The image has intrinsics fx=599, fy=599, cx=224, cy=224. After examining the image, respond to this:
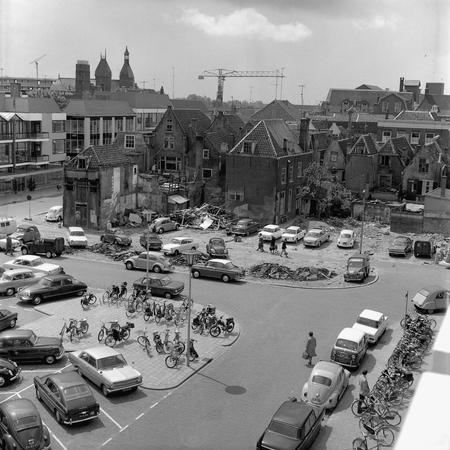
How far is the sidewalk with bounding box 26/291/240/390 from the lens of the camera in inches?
901

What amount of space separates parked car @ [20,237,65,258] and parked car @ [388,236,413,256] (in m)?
24.0

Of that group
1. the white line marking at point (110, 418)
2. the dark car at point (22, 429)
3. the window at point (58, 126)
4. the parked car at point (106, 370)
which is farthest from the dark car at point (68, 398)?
the window at point (58, 126)

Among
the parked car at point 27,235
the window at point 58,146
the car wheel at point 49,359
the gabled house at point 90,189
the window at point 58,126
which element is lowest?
the car wheel at point 49,359

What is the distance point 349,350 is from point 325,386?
149 inches

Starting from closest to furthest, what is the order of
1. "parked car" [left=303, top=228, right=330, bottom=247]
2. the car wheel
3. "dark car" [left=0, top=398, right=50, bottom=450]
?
"dark car" [left=0, top=398, right=50, bottom=450] < the car wheel < "parked car" [left=303, top=228, right=330, bottom=247]

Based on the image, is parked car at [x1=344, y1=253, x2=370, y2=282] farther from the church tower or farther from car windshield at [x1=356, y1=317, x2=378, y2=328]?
the church tower

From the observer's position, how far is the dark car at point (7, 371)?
21.1 metres

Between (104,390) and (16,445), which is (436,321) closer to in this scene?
(104,390)

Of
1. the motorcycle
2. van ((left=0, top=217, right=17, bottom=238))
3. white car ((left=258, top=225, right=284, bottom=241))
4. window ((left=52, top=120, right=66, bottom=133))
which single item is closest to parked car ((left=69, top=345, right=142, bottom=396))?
the motorcycle

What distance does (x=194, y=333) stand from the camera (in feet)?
90.7

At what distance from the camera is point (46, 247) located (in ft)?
136

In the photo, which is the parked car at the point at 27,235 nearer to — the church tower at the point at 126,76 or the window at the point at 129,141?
the window at the point at 129,141

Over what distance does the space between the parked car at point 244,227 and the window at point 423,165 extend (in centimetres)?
2265

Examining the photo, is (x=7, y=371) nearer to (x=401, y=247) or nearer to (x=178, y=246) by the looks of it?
(x=178, y=246)
